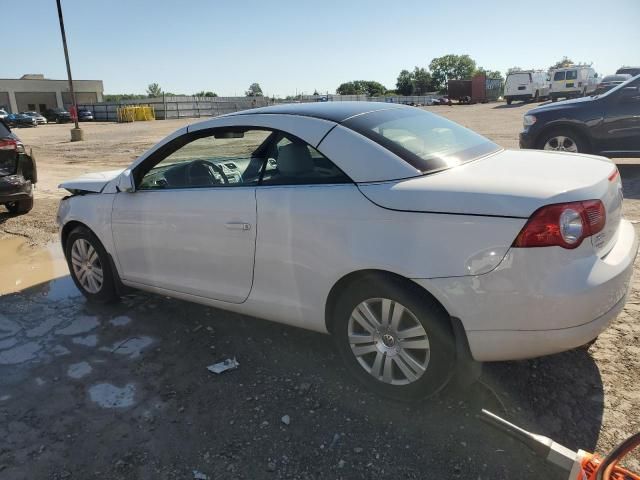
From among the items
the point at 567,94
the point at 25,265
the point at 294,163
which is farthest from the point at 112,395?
the point at 567,94

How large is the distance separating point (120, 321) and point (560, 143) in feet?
25.6

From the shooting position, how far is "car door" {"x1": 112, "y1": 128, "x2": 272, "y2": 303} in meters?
3.22

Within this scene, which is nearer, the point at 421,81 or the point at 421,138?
the point at 421,138

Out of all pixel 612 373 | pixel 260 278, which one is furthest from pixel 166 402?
pixel 612 373

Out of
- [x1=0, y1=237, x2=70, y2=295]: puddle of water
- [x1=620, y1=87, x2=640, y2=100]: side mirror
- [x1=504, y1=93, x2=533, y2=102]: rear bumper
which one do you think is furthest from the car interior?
[x1=504, y1=93, x2=533, y2=102]: rear bumper

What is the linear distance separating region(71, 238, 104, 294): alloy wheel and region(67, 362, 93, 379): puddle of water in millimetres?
984

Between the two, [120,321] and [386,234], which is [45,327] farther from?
[386,234]

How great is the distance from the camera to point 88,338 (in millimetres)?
3803

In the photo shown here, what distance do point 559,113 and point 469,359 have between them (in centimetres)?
748

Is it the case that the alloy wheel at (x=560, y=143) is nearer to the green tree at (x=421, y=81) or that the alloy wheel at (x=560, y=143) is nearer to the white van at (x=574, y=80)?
the white van at (x=574, y=80)

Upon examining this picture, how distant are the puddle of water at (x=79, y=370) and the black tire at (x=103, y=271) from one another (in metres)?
0.92

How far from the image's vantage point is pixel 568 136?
28.6 ft

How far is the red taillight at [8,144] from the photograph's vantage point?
6961 millimetres

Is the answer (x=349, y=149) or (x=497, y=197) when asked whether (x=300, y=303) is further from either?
(x=497, y=197)
